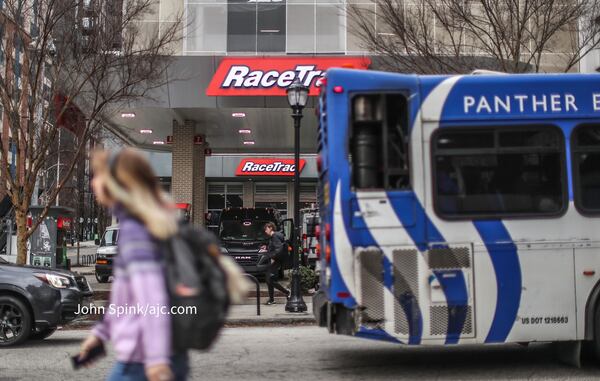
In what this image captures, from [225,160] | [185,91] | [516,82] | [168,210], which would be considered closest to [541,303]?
[516,82]

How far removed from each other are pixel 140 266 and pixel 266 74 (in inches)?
634

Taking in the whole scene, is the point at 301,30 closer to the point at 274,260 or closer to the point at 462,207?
the point at 274,260

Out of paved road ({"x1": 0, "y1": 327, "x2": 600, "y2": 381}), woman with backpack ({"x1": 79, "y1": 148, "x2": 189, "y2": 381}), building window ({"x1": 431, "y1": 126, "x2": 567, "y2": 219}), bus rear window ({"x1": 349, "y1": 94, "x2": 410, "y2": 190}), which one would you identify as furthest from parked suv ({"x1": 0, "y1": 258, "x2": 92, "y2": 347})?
woman with backpack ({"x1": 79, "y1": 148, "x2": 189, "y2": 381})

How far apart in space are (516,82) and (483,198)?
132 centimetres

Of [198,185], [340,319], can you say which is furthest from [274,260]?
[198,185]

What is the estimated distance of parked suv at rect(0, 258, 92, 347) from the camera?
881 centimetres

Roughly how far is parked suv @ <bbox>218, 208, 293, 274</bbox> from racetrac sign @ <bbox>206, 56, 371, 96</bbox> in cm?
455

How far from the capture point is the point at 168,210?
2.90 m

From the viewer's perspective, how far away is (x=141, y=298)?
2.75 meters

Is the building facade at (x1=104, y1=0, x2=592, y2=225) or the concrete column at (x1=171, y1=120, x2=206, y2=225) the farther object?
the concrete column at (x1=171, y1=120, x2=206, y2=225)

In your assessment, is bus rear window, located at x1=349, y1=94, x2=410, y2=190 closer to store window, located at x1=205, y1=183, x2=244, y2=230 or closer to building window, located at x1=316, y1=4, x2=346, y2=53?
building window, located at x1=316, y1=4, x2=346, y2=53

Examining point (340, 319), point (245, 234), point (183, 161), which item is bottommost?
point (340, 319)

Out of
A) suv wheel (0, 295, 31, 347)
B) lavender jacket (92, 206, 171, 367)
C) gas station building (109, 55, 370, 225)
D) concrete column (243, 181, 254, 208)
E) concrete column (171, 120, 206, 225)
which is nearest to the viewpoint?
lavender jacket (92, 206, 171, 367)

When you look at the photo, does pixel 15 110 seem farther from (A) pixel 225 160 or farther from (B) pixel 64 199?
(B) pixel 64 199
